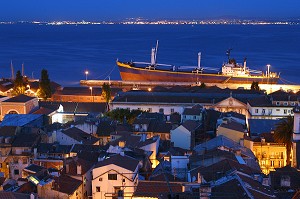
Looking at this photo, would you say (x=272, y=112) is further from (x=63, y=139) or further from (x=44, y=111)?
(x=63, y=139)

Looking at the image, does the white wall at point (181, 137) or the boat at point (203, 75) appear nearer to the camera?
the white wall at point (181, 137)

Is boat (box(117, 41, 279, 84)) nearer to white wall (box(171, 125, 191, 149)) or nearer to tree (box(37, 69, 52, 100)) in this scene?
tree (box(37, 69, 52, 100))

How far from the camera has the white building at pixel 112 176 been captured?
14.6 meters

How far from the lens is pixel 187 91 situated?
37.3 meters

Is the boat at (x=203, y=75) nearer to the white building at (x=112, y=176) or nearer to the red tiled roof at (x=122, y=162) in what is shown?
the red tiled roof at (x=122, y=162)

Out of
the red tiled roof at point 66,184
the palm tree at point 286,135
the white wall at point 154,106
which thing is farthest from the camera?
the white wall at point 154,106

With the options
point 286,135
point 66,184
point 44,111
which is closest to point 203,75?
point 44,111

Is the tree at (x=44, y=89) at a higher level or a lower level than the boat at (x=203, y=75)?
lower

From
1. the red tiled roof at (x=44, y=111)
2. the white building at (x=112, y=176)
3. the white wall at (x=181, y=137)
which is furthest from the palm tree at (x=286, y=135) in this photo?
the red tiled roof at (x=44, y=111)

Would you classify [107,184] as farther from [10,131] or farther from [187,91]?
[187,91]

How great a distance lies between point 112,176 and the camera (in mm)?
14766

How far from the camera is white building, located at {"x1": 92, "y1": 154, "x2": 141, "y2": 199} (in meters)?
14.6

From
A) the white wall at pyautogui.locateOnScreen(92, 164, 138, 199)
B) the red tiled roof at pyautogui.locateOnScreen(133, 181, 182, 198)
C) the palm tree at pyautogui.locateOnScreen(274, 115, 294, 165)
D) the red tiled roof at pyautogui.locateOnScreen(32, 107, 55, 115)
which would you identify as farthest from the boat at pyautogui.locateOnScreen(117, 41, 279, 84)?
the red tiled roof at pyautogui.locateOnScreen(133, 181, 182, 198)

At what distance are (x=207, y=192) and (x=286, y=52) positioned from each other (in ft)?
310
